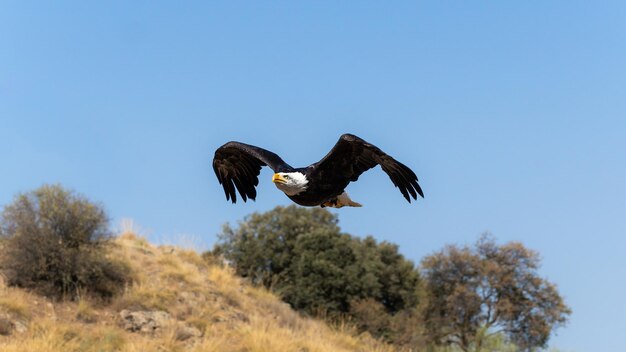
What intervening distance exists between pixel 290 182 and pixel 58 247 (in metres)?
11.1

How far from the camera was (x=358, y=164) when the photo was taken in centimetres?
800

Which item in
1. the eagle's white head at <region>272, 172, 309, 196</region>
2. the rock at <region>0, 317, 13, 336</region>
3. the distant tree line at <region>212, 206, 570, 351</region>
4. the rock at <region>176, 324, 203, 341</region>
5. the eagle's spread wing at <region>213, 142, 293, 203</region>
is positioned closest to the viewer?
the eagle's white head at <region>272, 172, 309, 196</region>

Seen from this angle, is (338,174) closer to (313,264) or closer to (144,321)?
(144,321)

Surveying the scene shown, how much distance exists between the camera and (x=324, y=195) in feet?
25.6

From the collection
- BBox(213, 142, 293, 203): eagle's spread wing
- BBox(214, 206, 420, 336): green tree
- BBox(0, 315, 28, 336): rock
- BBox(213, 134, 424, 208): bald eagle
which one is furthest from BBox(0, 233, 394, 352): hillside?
BBox(213, 134, 424, 208): bald eagle

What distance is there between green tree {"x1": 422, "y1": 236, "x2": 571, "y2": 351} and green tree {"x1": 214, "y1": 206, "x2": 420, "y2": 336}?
1533 mm

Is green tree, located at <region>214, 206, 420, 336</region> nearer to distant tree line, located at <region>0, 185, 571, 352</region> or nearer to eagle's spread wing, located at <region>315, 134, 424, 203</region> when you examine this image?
distant tree line, located at <region>0, 185, 571, 352</region>

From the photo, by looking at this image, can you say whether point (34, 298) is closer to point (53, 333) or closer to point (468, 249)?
point (53, 333)

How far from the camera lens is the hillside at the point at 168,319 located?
50.3ft

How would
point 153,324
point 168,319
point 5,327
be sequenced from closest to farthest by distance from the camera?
point 5,327 → point 153,324 → point 168,319

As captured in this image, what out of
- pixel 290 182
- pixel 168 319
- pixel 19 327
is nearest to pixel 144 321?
pixel 168 319

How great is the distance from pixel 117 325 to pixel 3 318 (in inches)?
86.0

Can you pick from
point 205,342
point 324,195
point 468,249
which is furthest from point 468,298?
point 324,195

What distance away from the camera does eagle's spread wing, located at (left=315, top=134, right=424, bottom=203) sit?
307 inches
